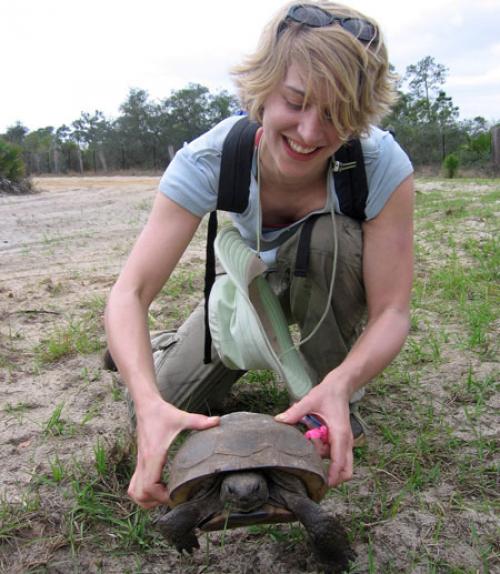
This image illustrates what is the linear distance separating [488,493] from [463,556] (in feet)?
1.05

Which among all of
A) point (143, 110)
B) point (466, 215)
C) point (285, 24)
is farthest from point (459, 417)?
point (143, 110)

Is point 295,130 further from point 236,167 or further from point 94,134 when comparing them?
point 94,134

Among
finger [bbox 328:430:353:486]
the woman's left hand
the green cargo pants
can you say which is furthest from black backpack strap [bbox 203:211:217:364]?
finger [bbox 328:430:353:486]

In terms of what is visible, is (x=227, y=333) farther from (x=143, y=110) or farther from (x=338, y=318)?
(x=143, y=110)

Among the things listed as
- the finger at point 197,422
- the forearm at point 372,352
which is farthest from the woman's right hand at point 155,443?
the forearm at point 372,352

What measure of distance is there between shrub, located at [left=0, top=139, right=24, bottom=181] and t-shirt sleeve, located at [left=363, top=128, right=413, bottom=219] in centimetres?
1292

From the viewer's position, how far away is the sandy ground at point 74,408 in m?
1.62

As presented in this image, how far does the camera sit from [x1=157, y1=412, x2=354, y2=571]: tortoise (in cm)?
148

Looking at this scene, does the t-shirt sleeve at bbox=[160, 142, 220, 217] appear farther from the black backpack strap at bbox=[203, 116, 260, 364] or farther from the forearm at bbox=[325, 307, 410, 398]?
the forearm at bbox=[325, 307, 410, 398]

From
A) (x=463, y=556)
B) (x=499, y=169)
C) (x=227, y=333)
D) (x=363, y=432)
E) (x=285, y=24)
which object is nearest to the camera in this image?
(x=463, y=556)

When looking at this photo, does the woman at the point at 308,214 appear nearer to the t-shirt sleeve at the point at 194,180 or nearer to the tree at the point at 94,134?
the t-shirt sleeve at the point at 194,180

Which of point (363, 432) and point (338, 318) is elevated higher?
point (338, 318)

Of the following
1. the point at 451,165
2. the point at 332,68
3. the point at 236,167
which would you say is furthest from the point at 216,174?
the point at 451,165

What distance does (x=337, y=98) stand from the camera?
5.48ft
